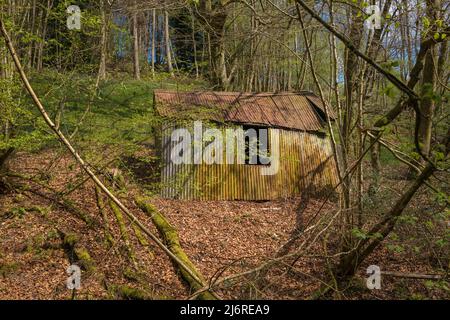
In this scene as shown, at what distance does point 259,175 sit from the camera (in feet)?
37.2

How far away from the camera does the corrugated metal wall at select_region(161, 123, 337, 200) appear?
10.7 m

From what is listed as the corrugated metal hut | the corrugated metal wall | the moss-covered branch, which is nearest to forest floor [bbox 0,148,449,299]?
the moss-covered branch

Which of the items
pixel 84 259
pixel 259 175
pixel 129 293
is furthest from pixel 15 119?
pixel 259 175

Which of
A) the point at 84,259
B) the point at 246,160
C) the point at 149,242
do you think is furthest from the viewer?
the point at 246,160

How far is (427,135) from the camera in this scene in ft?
35.7

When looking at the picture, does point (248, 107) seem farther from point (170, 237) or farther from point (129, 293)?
point (129, 293)

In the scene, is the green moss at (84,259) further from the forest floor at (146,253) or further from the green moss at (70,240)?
the green moss at (70,240)

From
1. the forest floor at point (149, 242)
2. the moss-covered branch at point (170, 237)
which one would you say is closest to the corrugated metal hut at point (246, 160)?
the forest floor at point (149, 242)

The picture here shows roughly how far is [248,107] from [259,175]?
7.21 ft

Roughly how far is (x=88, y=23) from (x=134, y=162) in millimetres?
5359
